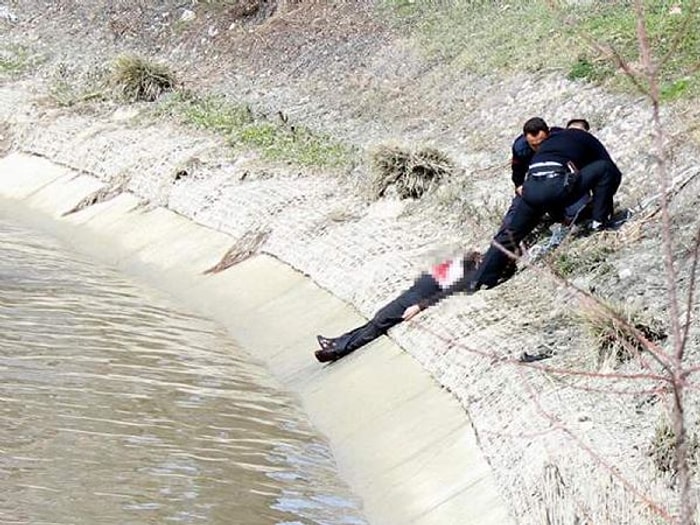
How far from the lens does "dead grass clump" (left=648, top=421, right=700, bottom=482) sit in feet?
24.0

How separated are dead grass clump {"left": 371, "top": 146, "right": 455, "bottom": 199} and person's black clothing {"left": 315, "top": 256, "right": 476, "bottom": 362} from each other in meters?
3.00

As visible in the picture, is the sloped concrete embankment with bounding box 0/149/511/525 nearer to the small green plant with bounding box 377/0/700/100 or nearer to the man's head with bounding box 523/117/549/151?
the man's head with bounding box 523/117/549/151

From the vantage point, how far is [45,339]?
12383mm

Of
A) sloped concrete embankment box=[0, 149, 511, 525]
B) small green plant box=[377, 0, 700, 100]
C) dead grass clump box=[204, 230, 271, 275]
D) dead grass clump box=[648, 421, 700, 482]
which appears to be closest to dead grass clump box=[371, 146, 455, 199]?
dead grass clump box=[204, 230, 271, 275]

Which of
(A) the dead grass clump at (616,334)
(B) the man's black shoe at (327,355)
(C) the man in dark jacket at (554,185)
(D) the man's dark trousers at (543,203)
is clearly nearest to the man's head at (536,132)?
(C) the man in dark jacket at (554,185)

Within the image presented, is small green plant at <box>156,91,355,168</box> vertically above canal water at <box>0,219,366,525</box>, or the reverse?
small green plant at <box>156,91,355,168</box>

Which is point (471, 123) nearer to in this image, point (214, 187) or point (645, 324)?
point (214, 187)

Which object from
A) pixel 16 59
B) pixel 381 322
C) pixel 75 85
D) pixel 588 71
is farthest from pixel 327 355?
pixel 16 59

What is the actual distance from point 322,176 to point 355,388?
6.32m

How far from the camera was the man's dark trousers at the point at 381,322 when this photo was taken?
11.6 metres

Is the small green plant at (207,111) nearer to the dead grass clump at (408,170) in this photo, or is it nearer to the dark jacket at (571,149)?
the dead grass clump at (408,170)

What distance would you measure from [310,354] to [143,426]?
2.44m

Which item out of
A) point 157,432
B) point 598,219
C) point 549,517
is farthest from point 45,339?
point 549,517

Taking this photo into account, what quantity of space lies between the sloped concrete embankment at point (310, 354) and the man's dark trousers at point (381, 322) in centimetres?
19
